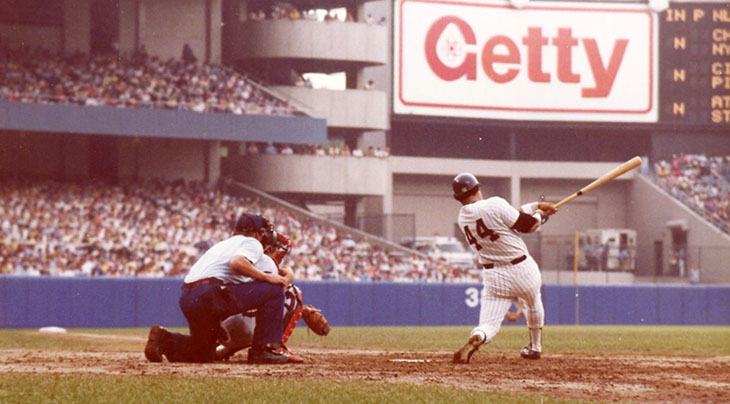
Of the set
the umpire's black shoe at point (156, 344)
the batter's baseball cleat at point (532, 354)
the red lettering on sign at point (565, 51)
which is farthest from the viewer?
the red lettering on sign at point (565, 51)

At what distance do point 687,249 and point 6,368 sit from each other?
33.0m

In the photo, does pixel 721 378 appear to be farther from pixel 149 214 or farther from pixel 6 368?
pixel 149 214

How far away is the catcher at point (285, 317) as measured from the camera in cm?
1068

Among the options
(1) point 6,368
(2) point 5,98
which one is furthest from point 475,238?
(2) point 5,98

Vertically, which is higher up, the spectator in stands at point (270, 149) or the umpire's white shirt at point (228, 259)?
the spectator in stands at point (270, 149)

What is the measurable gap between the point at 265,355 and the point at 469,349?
1.92m

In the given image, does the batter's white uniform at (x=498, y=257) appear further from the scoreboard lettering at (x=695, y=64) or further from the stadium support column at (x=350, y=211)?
the scoreboard lettering at (x=695, y=64)

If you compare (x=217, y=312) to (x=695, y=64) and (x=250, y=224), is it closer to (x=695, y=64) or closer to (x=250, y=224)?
(x=250, y=224)

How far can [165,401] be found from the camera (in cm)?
752

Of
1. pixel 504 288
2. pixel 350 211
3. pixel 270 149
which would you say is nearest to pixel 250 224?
pixel 504 288

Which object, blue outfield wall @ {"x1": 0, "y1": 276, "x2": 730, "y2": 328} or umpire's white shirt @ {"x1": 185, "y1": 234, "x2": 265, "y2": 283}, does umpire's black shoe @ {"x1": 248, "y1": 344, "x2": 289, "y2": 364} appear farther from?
blue outfield wall @ {"x1": 0, "y1": 276, "x2": 730, "y2": 328}

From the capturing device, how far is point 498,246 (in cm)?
1131

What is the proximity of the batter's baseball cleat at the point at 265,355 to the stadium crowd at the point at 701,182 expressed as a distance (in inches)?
1499

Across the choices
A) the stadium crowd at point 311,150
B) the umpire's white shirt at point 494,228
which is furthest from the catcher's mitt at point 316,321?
the stadium crowd at point 311,150
